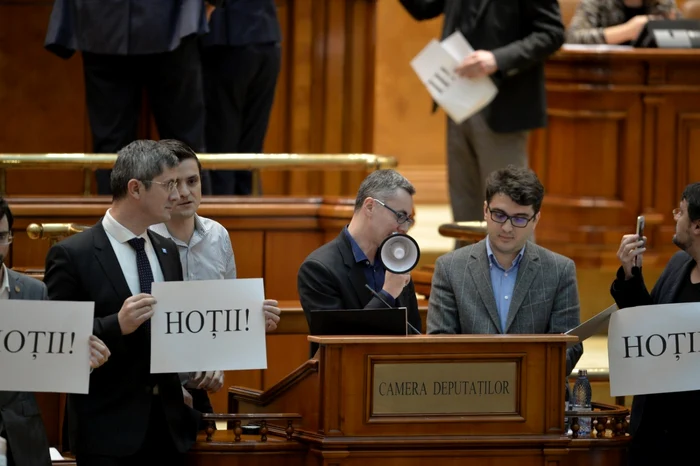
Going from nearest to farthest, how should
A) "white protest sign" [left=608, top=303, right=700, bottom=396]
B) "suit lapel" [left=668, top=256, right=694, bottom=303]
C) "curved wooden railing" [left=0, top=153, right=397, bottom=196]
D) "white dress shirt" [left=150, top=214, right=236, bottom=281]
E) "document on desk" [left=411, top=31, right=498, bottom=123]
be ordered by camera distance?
"white protest sign" [left=608, top=303, right=700, bottom=396], "suit lapel" [left=668, top=256, right=694, bottom=303], "white dress shirt" [left=150, top=214, right=236, bottom=281], "curved wooden railing" [left=0, top=153, right=397, bottom=196], "document on desk" [left=411, top=31, right=498, bottom=123]

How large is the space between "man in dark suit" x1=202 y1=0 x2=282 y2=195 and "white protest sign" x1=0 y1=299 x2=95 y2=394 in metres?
2.91

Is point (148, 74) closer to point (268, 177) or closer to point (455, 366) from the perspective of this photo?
point (268, 177)

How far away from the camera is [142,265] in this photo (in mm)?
4434

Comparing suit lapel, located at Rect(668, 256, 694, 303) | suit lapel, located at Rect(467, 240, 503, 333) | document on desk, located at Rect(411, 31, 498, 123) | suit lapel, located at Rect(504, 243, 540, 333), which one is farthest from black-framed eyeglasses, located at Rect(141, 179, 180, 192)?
document on desk, located at Rect(411, 31, 498, 123)

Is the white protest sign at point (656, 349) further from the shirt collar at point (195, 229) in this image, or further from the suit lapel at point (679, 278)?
the shirt collar at point (195, 229)

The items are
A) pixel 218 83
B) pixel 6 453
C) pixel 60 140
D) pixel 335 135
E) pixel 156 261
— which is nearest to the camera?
pixel 6 453

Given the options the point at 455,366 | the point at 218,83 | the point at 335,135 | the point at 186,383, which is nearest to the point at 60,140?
the point at 218,83

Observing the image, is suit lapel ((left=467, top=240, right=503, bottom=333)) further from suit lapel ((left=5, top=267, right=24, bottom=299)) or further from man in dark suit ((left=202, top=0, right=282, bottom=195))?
man in dark suit ((left=202, top=0, right=282, bottom=195))

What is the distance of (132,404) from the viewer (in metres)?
4.37

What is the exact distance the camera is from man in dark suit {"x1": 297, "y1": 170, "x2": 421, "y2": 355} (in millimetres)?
4793

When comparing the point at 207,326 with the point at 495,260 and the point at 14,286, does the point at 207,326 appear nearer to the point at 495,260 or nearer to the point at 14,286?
the point at 14,286

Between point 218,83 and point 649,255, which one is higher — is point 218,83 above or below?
above

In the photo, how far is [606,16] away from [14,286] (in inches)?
214

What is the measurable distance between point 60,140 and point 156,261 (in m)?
3.08
